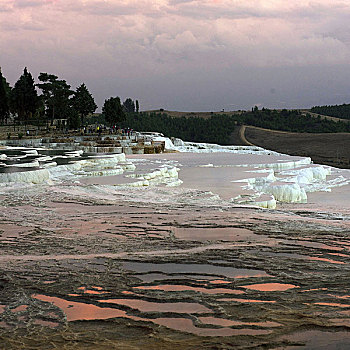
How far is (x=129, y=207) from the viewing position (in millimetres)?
9055

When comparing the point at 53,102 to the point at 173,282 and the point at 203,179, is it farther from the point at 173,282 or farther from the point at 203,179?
the point at 173,282

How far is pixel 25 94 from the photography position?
149ft

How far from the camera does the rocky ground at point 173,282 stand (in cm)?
340

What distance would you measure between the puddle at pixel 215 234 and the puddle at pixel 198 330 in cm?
278

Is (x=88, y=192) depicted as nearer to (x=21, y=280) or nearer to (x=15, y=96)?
(x=21, y=280)

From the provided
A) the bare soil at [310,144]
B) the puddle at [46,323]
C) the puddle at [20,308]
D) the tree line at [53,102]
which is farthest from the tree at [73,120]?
the puddle at [46,323]

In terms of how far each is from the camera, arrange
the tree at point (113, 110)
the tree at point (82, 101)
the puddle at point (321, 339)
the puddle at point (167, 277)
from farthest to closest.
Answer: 1. the tree at point (82, 101)
2. the tree at point (113, 110)
3. the puddle at point (167, 277)
4. the puddle at point (321, 339)

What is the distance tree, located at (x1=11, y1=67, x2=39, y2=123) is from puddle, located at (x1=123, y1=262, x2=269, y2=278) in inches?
1661

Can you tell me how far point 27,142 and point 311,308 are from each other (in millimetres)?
32749

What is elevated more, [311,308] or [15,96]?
[15,96]

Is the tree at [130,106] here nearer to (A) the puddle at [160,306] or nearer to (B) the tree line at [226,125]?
(B) the tree line at [226,125]

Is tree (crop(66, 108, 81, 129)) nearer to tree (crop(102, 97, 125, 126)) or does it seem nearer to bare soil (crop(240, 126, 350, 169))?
tree (crop(102, 97, 125, 126))

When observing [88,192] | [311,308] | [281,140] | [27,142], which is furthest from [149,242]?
[281,140]

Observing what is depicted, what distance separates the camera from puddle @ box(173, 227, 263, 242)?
6.42 metres
